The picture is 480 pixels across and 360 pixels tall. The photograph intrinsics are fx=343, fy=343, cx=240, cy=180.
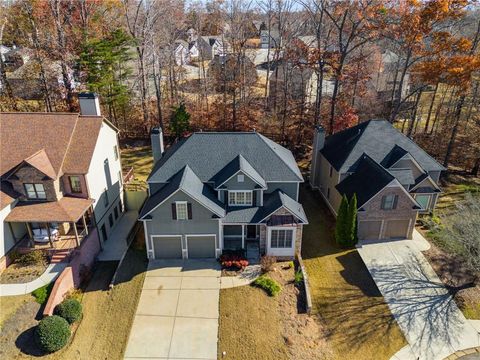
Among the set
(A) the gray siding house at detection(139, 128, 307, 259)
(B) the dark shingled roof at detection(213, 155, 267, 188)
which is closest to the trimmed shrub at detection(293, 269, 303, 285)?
(A) the gray siding house at detection(139, 128, 307, 259)

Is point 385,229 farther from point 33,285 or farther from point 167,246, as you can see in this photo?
point 33,285

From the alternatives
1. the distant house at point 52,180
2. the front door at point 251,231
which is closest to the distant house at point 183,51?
the distant house at point 52,180

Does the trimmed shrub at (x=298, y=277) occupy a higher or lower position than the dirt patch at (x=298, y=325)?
higher

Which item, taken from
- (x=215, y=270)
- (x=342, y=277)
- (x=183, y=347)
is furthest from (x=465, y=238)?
(x=183, y=347)

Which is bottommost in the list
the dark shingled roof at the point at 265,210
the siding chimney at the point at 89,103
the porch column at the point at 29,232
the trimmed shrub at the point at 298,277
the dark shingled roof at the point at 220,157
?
the trimmed shrub at the point at 298,277

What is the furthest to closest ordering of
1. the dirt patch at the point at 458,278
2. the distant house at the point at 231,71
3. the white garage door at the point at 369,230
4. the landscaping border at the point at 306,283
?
the distant house at the point at 231,71 < the white garage door at the point at 369,230 < the dirt patch at the point at 458,278 < the landscaping border at the point at 306,283

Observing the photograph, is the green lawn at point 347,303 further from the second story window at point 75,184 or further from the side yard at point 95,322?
the second story window at point 75,184

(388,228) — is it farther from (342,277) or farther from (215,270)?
(215,270)
